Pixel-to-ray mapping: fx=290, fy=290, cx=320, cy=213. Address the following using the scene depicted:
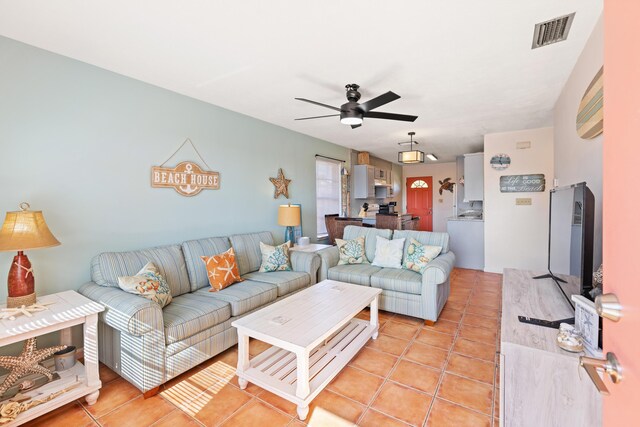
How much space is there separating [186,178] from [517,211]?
17.0ft

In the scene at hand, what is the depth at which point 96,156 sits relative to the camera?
263cm

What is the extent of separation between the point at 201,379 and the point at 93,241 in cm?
157

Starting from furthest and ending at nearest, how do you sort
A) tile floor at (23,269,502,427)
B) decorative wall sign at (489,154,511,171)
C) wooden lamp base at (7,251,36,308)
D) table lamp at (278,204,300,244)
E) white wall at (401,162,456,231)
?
white wall at (401,162,456,231)
decorative wall sign at (489,154,511,171)
table lamp at (278,204,300,244)
wooden lamp base at (7,251,36,308)
tile floor at (23,269,502,427)

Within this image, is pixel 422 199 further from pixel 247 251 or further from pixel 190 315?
pixel 190 315

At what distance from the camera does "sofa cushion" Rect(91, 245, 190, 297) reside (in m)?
2.45

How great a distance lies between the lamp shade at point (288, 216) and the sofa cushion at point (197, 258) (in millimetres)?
1170

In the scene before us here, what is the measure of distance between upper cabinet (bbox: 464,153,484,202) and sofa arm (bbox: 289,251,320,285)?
408 cm

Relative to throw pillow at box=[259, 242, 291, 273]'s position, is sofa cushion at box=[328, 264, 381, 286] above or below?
below

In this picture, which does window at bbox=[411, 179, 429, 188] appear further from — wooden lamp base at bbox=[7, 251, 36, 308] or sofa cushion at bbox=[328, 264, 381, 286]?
wooden lamp base at bbox=[7, 251, 36, 308]

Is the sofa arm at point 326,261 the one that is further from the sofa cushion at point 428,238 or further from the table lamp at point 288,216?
the sofa cushion at point 428,238

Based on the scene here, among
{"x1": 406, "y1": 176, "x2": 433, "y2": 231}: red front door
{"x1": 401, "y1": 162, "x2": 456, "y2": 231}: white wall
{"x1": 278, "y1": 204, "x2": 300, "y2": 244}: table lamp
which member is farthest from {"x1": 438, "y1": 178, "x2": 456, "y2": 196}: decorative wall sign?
{"x1": 278, "y1": 204, "x2": 300, "y2": 244}: table lamp

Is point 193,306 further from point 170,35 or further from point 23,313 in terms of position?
point 170,35

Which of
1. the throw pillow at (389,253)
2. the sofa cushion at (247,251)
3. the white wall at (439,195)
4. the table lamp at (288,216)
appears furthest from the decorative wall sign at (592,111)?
the white wall at (439,195)

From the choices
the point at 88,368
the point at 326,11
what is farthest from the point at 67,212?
the point at 326,11
